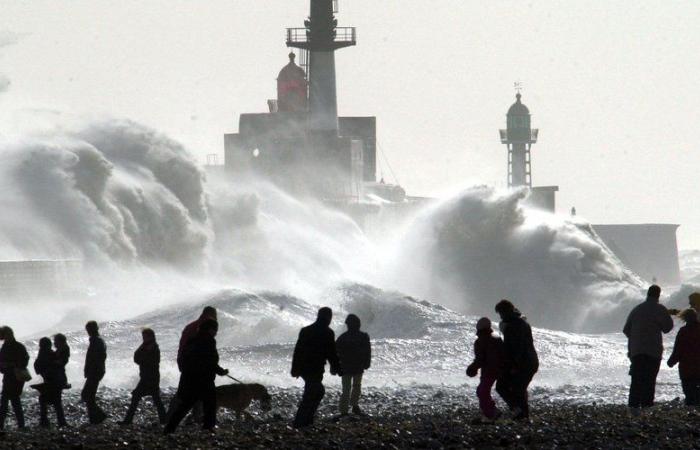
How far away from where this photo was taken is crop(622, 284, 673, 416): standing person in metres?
13.4

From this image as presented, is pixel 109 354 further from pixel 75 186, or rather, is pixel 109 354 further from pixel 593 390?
pixel 75 186

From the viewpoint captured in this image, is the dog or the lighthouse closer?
the dog

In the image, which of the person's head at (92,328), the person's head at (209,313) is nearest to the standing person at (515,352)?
the person's head at (209,313)

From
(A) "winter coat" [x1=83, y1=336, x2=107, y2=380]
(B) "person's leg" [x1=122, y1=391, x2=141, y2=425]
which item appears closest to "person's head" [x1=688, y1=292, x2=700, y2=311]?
(B) "person's leg" [x1=122, y1=391, x2=141, y2=425]

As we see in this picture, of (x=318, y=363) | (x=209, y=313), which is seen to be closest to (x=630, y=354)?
(x=318, y=363)

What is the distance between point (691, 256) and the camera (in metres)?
145

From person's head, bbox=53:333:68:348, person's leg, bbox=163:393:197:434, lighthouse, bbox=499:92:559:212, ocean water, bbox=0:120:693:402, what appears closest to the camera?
person's leg, bbox=163:393:197:434

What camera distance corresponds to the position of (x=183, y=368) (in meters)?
11.6

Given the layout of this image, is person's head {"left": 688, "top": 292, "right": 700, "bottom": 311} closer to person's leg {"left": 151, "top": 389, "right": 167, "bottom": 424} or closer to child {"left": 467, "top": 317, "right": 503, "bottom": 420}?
child {"left": 467, "top": 317, "right": 503, "bottom": 420}

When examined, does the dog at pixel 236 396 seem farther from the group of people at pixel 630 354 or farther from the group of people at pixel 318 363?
the group of people at pixel 630 354

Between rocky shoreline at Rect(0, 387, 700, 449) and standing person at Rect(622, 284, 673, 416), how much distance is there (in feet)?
1.36

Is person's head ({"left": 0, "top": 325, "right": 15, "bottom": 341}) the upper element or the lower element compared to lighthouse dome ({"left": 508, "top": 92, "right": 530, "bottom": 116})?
lower

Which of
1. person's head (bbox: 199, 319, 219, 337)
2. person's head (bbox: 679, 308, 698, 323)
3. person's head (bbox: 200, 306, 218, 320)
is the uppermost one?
person's head (bbox: 200, 306, 218, 320)

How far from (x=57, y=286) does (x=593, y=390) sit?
648 inches
